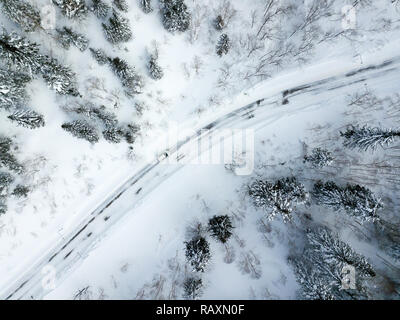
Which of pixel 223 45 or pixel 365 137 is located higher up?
pixel 223 45

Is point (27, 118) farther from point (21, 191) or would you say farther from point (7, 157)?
point (21, 191)

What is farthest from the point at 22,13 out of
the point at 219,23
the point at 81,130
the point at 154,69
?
the point at 219,23

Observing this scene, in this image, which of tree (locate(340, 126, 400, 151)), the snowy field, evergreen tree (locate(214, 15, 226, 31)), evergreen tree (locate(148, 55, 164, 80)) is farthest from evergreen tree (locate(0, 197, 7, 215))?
tree (locate(340, 126, 400, 151))

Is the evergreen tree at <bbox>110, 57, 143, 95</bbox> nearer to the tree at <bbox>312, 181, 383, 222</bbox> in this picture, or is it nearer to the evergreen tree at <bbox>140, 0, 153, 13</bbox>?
the evergreen tree at <bbox>140, 0, 153, 13</bbox>

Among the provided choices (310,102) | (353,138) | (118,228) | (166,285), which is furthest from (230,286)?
(310,102)

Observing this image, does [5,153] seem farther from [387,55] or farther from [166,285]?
[387,55]

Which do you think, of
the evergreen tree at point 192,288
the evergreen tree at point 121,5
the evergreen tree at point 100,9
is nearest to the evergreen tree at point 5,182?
the evergreen tree at point 100,9
